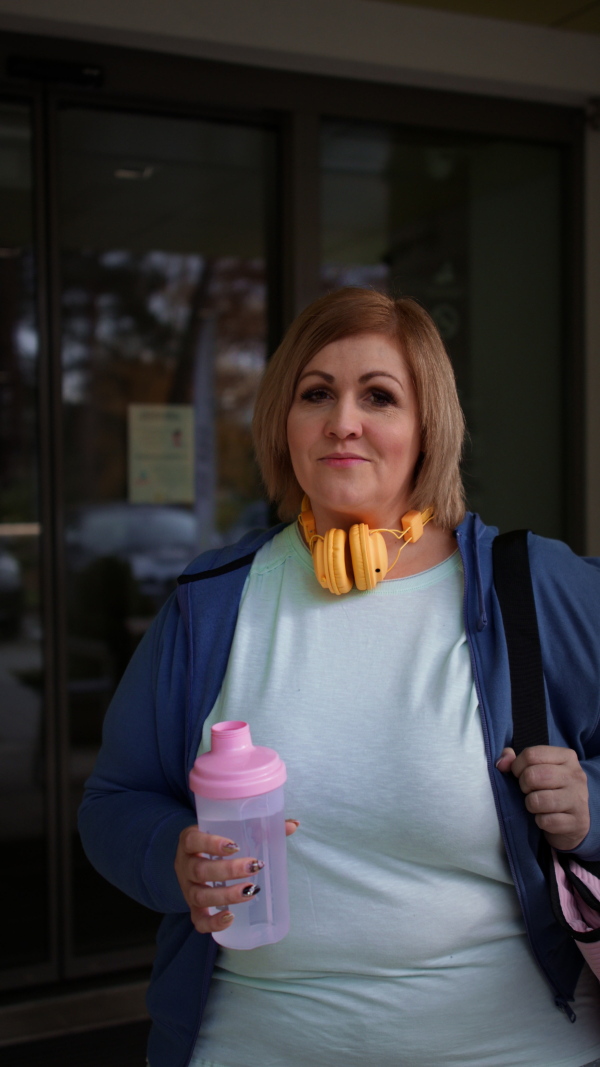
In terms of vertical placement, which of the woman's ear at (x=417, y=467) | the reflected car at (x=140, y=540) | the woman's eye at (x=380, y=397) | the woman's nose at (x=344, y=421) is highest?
the woman's eye at (x=380, y=397)

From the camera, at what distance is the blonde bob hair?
5.26ft

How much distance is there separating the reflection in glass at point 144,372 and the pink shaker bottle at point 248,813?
2.48 metres

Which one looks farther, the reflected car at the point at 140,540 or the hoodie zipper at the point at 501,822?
the reflected car at the point at 140,540

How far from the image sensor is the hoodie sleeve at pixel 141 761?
1496 millimetres

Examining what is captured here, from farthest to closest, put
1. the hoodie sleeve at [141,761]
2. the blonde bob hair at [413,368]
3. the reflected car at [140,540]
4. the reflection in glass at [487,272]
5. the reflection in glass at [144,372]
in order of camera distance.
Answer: the reflection in glass at [487,272] < the reflected car at [140,540] < the reflection in glass at [144,372] < the blonde bob hair at [413,368] < the hoodie sleeve at [141,761]

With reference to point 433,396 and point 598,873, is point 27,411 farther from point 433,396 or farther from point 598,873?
point 598,873

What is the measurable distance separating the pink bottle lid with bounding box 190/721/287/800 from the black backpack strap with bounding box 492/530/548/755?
0.42 m

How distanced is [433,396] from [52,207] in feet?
7.87

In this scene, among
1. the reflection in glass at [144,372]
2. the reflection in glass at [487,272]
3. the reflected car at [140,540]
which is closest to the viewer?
the reflection in glass at [144,372]

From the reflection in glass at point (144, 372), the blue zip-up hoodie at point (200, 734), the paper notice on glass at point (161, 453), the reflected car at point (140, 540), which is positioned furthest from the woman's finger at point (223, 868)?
the paper notice on glass at point (161, 453)

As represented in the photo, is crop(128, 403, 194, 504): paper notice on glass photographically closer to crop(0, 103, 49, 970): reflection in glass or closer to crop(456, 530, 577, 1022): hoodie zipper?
crop(0, 103, 49, 970): reflection in glass

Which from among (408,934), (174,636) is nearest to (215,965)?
(408,934)

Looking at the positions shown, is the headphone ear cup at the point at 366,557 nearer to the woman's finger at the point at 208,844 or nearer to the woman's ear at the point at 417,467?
the woman's ear at the point at 417,467

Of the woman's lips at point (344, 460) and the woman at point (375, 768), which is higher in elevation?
the woman's lips at point (344, 460)
